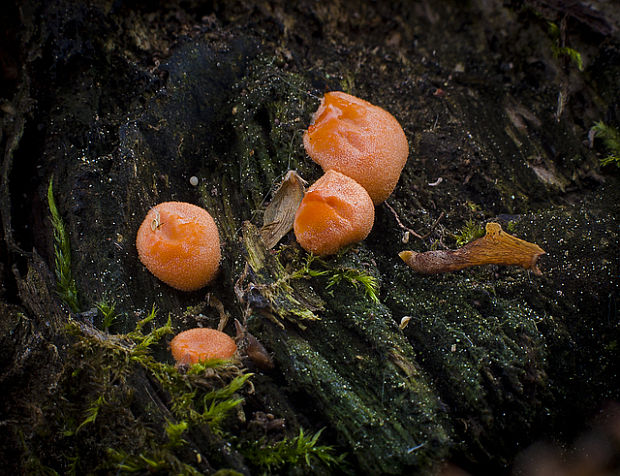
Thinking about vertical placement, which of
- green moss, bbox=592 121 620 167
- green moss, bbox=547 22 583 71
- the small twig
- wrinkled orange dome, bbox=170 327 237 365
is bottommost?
wrinkled orange dome, bbox=170 327 237 365

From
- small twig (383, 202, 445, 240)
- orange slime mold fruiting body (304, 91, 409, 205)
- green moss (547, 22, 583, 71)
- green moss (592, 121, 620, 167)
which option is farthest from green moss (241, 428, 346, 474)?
green moss (547, 22, 583, 71)

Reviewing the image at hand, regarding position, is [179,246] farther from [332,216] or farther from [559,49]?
[559,49]

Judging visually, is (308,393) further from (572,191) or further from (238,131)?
(572,191)

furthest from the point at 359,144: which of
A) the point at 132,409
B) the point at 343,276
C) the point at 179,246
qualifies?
the point at 132,409

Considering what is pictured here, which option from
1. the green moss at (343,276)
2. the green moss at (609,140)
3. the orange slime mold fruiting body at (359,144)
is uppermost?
the green moss at (609,140)

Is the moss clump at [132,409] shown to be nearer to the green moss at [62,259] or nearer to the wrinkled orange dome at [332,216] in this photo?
the green moss at [62,259]

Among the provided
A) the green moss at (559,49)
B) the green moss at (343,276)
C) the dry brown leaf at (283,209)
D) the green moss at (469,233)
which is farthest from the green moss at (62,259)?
the green moss at (559,49)

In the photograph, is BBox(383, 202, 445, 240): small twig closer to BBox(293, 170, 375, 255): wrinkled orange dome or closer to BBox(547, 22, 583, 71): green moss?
BBox(293, 170, 375, 255): wrinkled orange dome

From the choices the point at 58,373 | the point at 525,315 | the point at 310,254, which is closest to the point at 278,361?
the point at 310,254
